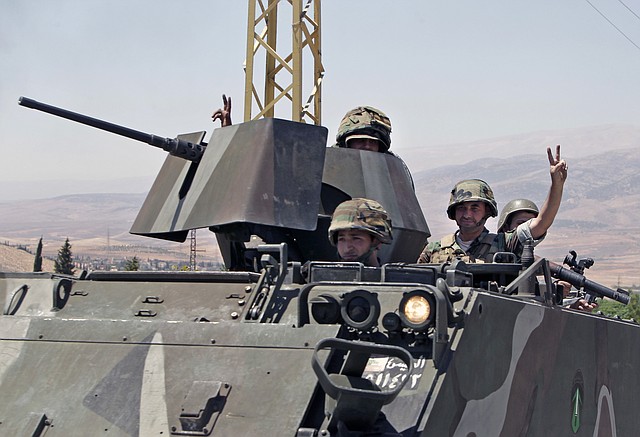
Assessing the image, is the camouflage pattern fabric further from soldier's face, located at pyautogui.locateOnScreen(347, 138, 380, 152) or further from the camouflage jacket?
soldier's face, located at pyautogui.locateOnScreen(347, 138, 380, 152)

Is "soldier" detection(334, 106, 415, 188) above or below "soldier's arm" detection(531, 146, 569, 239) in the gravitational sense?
above

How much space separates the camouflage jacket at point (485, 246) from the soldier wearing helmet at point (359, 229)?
1.41 m

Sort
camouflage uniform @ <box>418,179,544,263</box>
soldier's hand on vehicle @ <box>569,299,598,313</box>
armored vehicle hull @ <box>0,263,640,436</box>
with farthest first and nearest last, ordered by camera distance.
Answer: soldier's hand on vehicle @ <box>569,299,598,313</box> < camouflage uniform @ <box>418,179,544,263</box> < armored vehicle hull @ <box>0,263,640,436</box>

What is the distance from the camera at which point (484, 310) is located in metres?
6.22

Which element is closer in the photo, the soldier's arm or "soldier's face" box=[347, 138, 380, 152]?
the soldier's arm

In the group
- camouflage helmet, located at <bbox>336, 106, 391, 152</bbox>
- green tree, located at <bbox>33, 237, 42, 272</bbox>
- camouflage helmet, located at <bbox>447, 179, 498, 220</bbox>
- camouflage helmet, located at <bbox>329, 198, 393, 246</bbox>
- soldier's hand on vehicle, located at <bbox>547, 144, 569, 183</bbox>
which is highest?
camouflage helmet, located at <bbox>336, 106, 391, 152</bbox>

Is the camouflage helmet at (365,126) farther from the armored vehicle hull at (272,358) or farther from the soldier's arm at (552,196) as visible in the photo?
the armored vehicle hull at (272,358)

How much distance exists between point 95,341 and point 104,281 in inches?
45.6

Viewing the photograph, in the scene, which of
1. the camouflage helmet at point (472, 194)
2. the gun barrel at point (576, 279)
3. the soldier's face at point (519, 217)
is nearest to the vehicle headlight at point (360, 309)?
the camouflage helmet at point (472, 194)

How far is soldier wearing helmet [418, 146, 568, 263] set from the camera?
30.1ft

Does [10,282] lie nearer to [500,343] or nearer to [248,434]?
[248,434]

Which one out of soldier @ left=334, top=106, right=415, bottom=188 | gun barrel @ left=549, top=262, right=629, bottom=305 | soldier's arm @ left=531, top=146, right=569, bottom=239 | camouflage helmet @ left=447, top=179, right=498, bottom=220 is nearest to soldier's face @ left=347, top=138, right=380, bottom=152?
soldier @ left=334, top=106, right=415, bottom=188

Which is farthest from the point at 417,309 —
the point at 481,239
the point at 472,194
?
the point at 481,239

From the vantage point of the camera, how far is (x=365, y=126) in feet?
33.1
